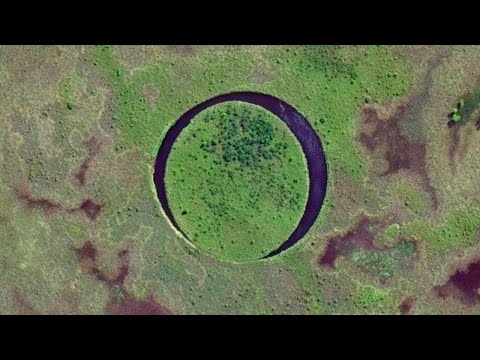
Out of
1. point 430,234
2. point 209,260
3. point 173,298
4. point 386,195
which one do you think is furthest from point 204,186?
point 430,234

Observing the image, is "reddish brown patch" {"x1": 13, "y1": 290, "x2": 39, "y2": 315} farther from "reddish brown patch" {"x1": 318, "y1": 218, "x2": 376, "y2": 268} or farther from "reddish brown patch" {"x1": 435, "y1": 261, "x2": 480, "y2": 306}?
"reddish brown patch" {"x1": 435, "y1": 261, "x2": 480, "y2": 306}

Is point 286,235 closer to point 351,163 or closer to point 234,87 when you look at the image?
point 351,163

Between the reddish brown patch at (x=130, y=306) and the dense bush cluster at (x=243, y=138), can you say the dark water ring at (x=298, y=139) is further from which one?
the reddish brown patch at (x=130, y=306)

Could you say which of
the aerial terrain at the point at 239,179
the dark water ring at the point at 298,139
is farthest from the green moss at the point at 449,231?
the dark water ring at the point at 298,139

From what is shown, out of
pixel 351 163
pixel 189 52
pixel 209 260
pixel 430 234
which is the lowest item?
pixel 209 260

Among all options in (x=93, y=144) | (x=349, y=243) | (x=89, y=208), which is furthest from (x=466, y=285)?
(x=93, y=144)
